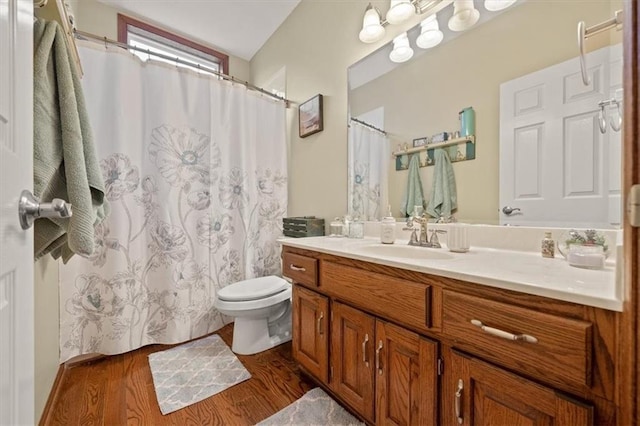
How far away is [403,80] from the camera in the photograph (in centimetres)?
145

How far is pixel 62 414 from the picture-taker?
46.4 inches

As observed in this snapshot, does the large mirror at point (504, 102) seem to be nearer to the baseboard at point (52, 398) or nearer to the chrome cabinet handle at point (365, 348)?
the chrome cabinet handle at point (365, 348)

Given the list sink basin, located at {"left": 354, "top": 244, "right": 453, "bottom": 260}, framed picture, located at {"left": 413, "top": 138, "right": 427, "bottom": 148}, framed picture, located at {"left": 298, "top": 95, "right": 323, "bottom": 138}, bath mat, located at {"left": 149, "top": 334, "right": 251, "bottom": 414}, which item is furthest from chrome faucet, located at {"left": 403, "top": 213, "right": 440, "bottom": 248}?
bath mat, located at {"left": 149, "top": 334, "right": 251, "bottom": 414}

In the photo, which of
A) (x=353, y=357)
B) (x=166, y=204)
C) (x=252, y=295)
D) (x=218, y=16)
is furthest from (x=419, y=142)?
(x=218, y=16)

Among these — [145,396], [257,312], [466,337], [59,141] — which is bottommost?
[145,396]

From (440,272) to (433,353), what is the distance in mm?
257

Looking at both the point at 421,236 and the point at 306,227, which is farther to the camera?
the point at 306,227

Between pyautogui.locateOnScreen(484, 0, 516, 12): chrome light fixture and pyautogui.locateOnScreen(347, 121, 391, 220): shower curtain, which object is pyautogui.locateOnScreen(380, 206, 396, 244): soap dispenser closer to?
pyautogui.locateOnScreen(347, 121, 391, 220): shower curtain

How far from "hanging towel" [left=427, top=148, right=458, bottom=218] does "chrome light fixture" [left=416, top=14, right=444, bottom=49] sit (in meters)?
0.54

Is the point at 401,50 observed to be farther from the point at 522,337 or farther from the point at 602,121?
the point at 522,337

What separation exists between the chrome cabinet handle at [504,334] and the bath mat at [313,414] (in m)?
0.79

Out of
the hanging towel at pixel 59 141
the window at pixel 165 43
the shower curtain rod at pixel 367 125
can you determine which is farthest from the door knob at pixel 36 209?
the window at pixel 165 43

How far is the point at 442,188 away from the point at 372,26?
1009 millimetres

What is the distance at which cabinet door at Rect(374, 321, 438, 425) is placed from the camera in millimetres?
797
